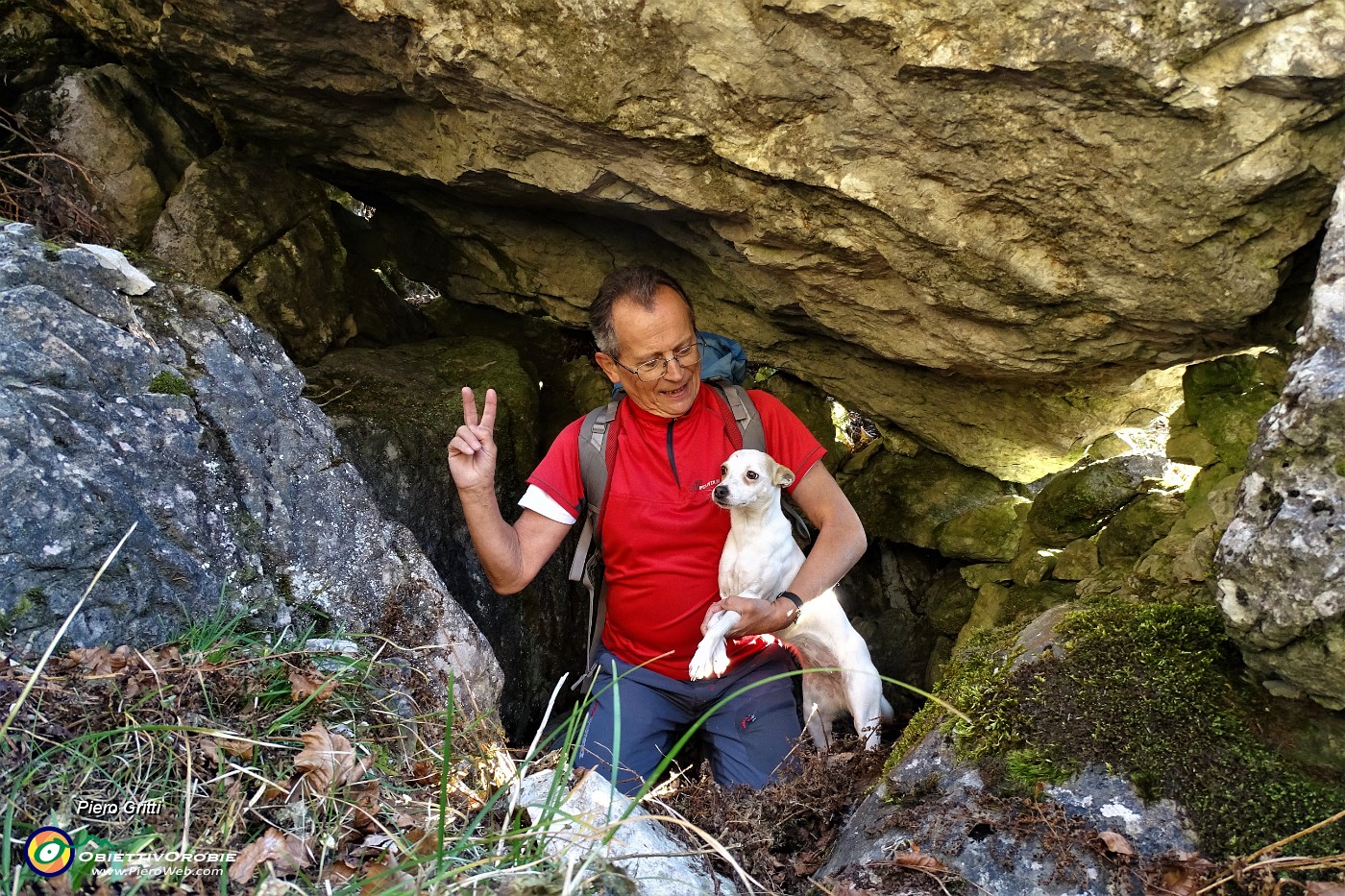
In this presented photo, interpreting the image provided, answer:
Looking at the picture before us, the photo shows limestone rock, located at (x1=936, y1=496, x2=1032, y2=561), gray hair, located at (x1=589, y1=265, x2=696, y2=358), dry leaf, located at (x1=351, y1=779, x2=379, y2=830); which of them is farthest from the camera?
limestone rock, located at (x1=936, y1=496, x2=1032, y2=561)

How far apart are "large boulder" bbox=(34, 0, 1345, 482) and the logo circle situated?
3129 millimetres

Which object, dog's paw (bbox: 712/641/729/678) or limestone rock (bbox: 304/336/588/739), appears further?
limestone rock (bbox: 304/336/588/739)

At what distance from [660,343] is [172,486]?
79.0 inches

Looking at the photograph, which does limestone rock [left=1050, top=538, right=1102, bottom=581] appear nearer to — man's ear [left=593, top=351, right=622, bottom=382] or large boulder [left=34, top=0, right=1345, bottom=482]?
large boulder [left=34, top=0, right=1345, bottom=482]

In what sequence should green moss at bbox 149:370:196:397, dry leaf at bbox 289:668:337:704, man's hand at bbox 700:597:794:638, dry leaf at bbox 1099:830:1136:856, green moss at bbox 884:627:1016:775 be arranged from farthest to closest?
man's hand at bbox 700:597:794:638 → green moss at bbox 149:370:196:397 → green moss at bbox 884:627:1016:775 → dry leaf at bbox 289:668:337:704 → dry leaf at bbox 1099:830:1136:856

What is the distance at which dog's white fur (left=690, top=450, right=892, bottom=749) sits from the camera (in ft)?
13.5

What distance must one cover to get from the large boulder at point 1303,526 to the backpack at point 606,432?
2169mm

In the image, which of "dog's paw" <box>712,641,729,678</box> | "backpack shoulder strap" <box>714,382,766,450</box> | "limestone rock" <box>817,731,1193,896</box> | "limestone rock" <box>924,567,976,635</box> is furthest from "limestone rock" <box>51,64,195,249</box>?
"limestone rock" <box>924,567,976,635</box>

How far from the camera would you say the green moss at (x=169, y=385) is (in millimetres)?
3428

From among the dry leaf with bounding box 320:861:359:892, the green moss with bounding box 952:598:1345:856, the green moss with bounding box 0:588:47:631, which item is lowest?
the dry leaf with bounding box 320:861:359:892

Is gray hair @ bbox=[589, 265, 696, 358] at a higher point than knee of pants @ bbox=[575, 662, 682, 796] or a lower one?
higher

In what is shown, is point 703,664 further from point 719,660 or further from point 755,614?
point 755,614

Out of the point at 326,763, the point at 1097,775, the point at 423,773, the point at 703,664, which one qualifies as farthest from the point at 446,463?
the point at 1097,775

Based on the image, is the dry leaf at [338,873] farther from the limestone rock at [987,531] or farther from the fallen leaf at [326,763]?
the limestone rock at [987,531]
